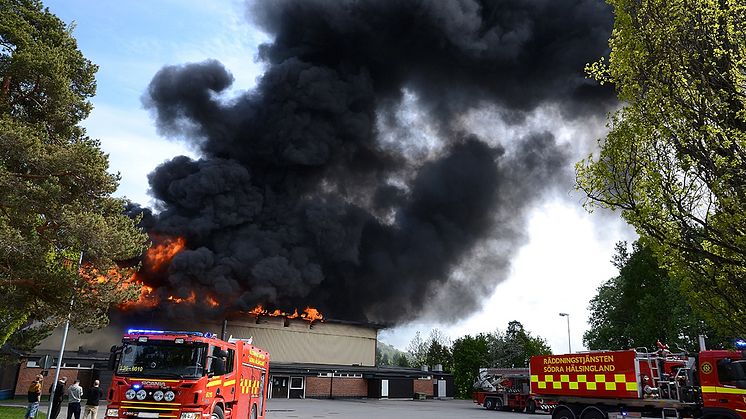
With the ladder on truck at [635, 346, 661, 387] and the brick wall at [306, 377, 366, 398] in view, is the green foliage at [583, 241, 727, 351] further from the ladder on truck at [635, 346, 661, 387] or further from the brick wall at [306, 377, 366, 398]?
the ladder on truck at [635, 346, 661, 387]

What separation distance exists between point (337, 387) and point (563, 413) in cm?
2749

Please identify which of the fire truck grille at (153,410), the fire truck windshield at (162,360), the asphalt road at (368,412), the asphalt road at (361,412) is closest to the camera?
the fire truck grille at (153,410)

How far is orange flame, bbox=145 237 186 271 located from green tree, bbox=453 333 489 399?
34584mm

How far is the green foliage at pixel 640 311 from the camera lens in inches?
1511

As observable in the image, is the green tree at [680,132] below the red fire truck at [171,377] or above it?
above

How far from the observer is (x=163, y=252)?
41125mm

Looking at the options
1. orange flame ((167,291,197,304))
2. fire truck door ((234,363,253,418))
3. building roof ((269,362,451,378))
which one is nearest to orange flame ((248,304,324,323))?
building roof ((269,362,451,378))

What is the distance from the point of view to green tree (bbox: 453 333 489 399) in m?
56.9

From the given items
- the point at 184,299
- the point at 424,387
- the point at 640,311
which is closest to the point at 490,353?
the point at 424,387

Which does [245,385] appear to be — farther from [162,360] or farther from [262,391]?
[162,360]

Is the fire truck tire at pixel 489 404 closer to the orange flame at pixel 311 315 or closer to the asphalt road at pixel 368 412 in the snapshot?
the asphalt road at pixel 368 412

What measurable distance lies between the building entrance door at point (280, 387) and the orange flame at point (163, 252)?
13058 millimetres

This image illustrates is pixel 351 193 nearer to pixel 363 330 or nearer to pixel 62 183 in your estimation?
pixel 363 330

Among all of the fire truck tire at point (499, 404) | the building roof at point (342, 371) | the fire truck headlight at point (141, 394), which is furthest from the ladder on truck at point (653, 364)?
the building roof at point (342, 371)
